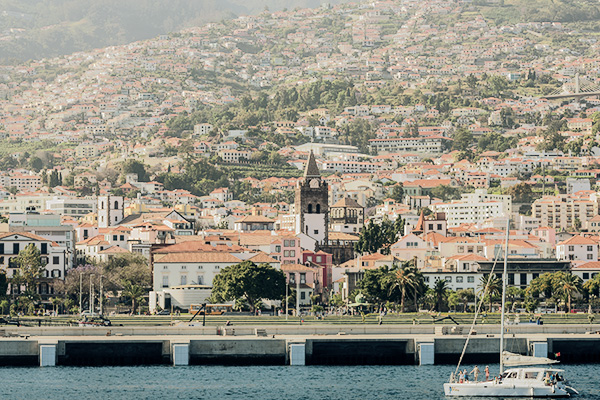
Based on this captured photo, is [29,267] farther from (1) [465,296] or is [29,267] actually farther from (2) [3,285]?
(1) [465,296]

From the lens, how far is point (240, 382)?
7019 centimetres

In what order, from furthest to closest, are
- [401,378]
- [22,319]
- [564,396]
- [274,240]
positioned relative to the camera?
[274,240] → [22,319] → [401,378] → [564,396]

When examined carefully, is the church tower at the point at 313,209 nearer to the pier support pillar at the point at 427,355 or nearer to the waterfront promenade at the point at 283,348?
the waterfront promenade at the point at 283,348

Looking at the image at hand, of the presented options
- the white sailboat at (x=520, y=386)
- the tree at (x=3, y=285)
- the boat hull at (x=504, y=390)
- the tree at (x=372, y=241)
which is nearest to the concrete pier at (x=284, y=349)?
the white sailboat at (x=520, y=386)

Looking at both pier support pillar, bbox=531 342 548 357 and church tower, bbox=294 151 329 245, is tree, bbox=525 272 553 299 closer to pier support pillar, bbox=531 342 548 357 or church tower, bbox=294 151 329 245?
church tower, bbox=294 151 329 245

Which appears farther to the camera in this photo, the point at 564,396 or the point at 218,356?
the point at 218,356

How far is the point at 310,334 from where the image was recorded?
Result: 276 ft

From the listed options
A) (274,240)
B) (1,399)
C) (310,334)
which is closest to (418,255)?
(274,240)

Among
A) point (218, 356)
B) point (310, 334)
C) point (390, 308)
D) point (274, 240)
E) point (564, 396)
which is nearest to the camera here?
point (564, 396)

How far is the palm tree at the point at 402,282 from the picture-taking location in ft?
400

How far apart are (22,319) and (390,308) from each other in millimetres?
36317

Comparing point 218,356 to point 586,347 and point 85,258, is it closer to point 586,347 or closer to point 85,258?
point 586,347

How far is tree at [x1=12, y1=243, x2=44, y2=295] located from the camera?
13088 cm

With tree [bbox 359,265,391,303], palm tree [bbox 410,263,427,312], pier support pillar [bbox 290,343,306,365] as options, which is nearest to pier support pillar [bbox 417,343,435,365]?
pier support pillar [bbox 290,343,306,365]
